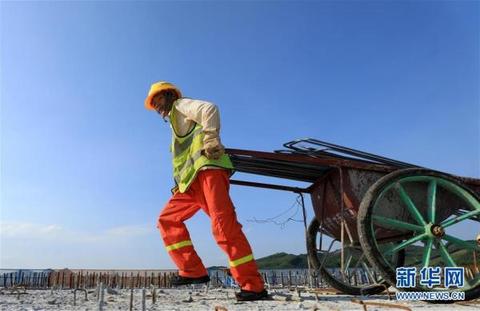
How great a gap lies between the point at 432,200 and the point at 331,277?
2.02 m

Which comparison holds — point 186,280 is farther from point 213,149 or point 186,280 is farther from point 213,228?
point 213,149

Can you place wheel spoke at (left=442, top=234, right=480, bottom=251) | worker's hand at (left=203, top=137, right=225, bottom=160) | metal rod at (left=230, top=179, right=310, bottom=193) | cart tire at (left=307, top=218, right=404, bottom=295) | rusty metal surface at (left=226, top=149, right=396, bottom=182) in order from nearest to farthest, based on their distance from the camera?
1. worker's hand at (left=203, top=137, right=225, bottom=160)
2. wheel spoke at (left=442, top=234, right=480, bottom=251)
3. rusty metal surface at (left=226, top=149, right=396, bottom=182)
4. metal rod at (left=230, top=179, right=310, bottom=193)
5. cart tire at (left=307, top=218, right=404, bottom=295)

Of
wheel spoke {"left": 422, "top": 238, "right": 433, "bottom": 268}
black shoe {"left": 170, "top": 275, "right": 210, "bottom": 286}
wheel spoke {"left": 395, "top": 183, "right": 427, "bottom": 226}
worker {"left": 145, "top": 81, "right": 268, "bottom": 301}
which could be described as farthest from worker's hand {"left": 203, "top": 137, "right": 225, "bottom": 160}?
wheel spoke {"left": 422, "top": 238, "right": 433, "bottom": 268}

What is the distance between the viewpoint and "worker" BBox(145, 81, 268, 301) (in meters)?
3.83

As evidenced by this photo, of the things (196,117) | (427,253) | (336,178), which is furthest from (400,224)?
(196,117)

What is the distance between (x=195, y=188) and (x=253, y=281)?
1128 mm

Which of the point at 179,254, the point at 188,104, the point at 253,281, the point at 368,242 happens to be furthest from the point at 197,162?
the point at 368,242

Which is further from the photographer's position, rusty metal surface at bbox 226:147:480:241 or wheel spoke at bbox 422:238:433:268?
rusty metal surface at bbox 226:147:480:241

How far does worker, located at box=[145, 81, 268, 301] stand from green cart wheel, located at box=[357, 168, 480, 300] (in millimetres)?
1223

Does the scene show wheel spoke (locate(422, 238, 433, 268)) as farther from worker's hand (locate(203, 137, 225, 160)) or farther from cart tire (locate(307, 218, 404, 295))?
worker's hand (locate(203, 137, 225, 160))

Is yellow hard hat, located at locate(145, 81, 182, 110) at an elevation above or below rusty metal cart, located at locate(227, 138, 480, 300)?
above

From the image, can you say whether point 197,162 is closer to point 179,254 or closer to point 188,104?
point 188,104

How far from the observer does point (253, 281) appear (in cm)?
382

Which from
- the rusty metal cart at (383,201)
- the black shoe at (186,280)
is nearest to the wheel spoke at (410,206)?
the rusty metal cart at (383,201)
